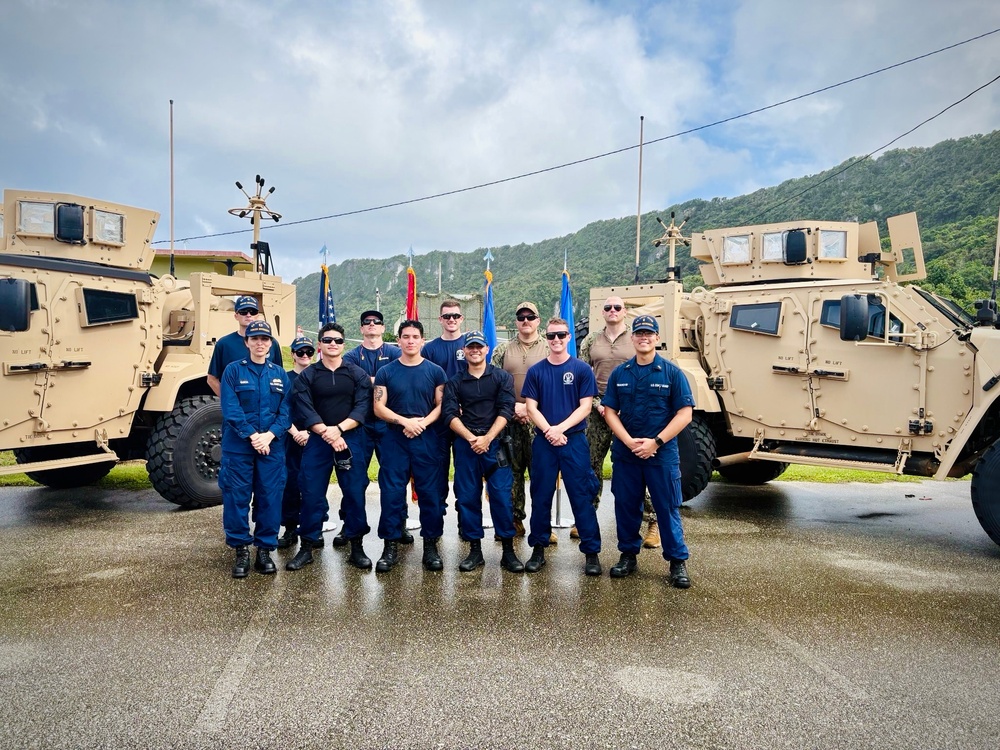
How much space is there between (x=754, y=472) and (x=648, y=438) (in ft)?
14.4

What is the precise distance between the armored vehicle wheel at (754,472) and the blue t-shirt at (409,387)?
15.0 feet

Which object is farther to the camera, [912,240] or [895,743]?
[912,240]

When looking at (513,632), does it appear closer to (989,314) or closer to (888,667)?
(888,667)

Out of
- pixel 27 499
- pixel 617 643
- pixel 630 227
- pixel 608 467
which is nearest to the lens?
pixel 617 643

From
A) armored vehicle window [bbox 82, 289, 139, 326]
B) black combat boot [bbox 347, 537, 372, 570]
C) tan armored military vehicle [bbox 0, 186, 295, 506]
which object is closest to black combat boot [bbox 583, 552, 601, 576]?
black combat boot [bbox 347, 537, 372, 570]

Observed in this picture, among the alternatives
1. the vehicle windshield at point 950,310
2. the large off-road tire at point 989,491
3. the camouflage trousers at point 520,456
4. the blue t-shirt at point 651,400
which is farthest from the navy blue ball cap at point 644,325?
the vehicle windshield at point 950,310

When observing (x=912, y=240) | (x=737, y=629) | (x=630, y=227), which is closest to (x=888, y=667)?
(x=737, y=629)

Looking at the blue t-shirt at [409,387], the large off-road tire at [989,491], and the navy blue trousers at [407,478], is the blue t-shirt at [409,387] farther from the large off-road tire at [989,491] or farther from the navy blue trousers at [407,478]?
the large off-road tire at [989,491]

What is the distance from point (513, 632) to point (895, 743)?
5.71 feet

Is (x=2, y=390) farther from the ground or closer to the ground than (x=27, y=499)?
farther from the ground

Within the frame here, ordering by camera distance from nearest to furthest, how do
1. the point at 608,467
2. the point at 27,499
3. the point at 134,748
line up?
the point at 134,748 < the point at 27,499 < the point at 608,467

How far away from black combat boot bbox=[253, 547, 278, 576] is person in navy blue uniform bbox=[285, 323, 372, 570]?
6.1 inches

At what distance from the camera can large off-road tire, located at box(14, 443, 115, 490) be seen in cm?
672

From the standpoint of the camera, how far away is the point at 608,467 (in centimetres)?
927
